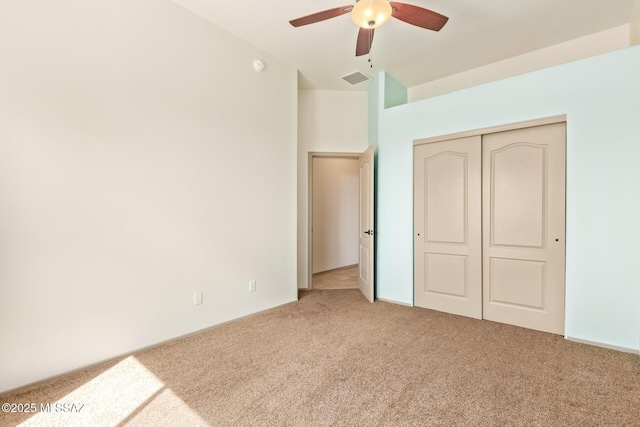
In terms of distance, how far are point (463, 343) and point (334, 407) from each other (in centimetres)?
145

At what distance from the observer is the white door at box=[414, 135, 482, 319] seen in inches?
123

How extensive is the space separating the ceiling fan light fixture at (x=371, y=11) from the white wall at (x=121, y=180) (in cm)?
163

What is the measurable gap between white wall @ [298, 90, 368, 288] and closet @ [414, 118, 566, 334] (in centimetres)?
119

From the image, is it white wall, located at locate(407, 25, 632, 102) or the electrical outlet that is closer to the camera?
the electrical outlet

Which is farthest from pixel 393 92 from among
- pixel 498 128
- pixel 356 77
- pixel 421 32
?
pixel 498 128

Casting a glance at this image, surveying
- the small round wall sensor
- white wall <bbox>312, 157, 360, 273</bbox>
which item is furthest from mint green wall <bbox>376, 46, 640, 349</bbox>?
white wall <bbox>312, 157, 360, 273</bbox>

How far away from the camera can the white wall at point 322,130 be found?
4.13 m

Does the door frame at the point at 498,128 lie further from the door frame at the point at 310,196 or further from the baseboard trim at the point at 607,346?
the baseboard trim at the point at 607,346

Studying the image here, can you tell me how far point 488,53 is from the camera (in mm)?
3371

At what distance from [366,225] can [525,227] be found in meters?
1.78

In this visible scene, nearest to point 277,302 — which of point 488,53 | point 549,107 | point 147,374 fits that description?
point 147,374

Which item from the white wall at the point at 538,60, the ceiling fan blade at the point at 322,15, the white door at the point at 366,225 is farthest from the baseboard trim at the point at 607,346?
the ceiling fan blade at the point at 322,15

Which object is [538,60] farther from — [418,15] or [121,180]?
[121,180]

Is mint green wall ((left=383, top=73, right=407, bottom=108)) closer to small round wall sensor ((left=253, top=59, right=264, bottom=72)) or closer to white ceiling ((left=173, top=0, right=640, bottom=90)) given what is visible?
white ceiling ((left=173, top=0, right=640, bottom=90))
